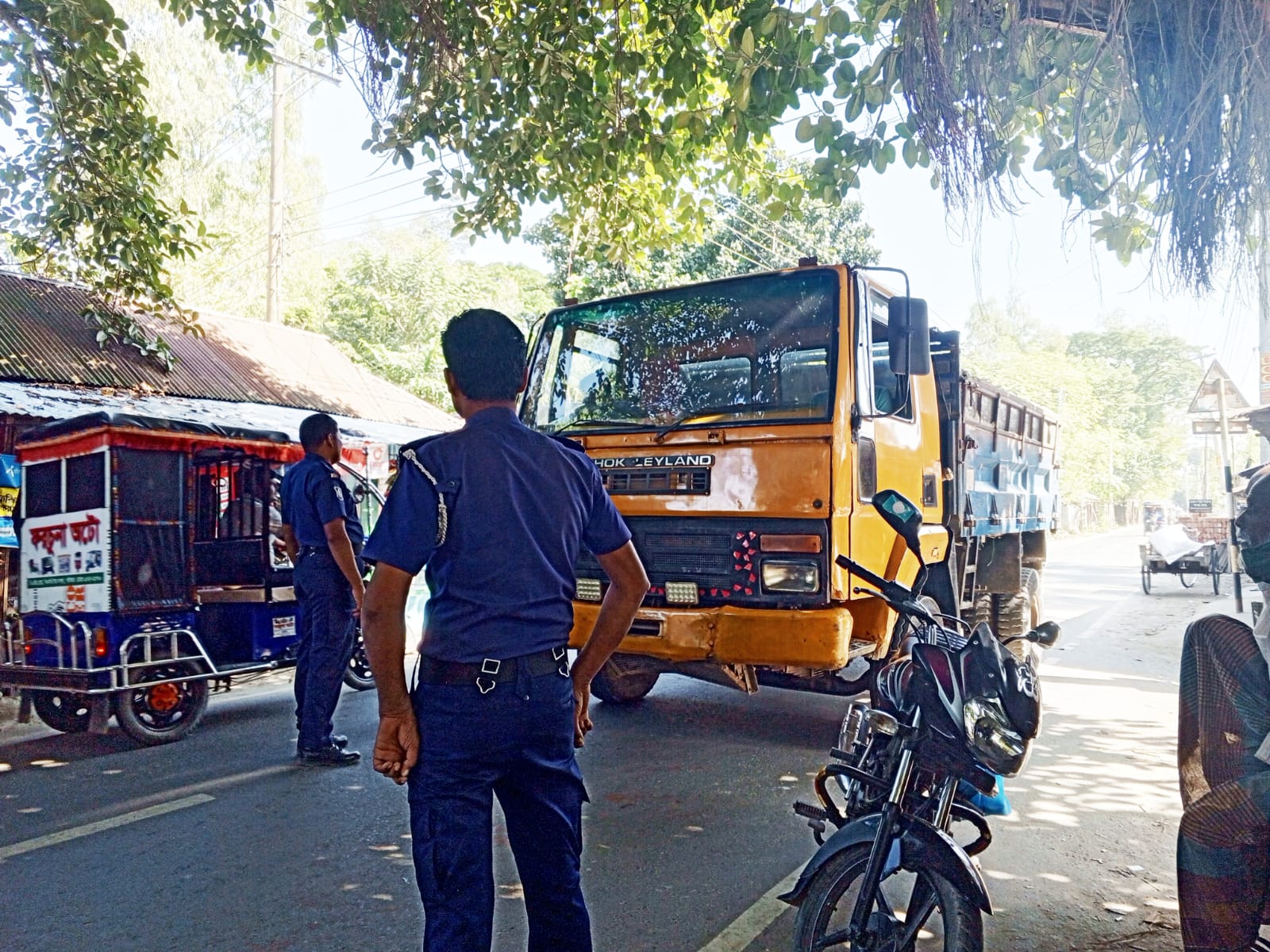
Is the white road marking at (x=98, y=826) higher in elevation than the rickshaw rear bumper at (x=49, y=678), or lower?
lower

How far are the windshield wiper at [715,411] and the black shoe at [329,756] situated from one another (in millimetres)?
2399

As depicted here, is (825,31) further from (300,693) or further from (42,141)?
(42,141)

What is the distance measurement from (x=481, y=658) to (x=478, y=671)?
3 centimetres

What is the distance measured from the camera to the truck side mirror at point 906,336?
14.7 ft

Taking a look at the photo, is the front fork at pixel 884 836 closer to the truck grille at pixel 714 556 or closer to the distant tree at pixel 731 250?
the truck grille at pixel 714 556

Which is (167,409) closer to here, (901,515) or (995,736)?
(901,515)

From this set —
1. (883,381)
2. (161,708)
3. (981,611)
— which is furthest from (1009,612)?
(161,708)

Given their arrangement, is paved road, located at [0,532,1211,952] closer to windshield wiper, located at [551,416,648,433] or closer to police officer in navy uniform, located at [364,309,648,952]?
police officer in navy uniform, located at [364,309,648,952]

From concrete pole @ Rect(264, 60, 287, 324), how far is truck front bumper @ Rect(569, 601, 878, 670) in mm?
14145

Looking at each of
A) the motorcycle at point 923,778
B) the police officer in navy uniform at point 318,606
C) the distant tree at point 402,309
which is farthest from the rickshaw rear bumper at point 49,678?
the distant tree at point 402,309

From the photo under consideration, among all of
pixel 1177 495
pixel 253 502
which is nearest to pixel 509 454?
pixel 253 502

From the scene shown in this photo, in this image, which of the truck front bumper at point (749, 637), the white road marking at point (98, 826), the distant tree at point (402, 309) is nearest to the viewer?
the white road marking at point (98, 826)

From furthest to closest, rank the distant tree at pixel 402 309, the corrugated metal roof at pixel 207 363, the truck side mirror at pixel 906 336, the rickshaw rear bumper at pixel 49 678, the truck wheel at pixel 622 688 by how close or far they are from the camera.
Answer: the distant tree at pixel 402 309, the corrugated metal roof at pixel 207 363, the truck wheel at pixel 622 688, the rickshaw rear bumper at pixel 49 678, the truck side mirror at pixel 906 336

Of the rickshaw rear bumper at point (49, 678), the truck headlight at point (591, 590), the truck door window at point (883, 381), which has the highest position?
the truck door window at point (883, 381)
